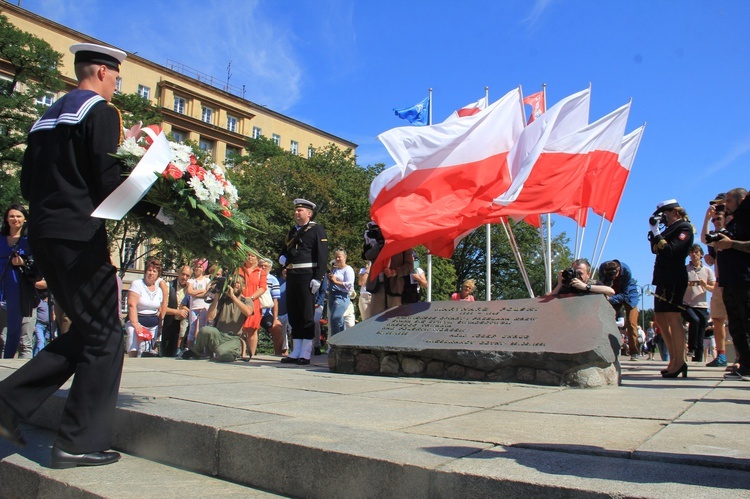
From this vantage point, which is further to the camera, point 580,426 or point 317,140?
point 317,140

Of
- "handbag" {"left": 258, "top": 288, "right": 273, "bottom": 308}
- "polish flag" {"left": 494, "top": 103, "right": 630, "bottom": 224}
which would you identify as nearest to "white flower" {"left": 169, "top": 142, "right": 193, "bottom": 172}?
"handbag" {"left": 258, "top": 288, "right": 273, "bottom": 308}

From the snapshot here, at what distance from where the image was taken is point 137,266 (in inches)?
2062

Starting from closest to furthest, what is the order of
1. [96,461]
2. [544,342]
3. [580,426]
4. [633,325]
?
[96,461]
[580,426]
[544,342]
[633,325]

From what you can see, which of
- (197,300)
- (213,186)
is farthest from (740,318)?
(197,300)

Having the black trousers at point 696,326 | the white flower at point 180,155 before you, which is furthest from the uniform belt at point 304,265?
the black trousers at point 696,326

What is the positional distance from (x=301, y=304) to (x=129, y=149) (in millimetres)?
5331

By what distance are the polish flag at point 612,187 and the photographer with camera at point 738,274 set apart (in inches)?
214

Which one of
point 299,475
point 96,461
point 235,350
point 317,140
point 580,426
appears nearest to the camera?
point 299,475

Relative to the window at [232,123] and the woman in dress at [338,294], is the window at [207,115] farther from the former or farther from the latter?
the woman in dress at [338,294]

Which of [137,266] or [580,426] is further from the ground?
[137,266]

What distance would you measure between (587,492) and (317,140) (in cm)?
7352

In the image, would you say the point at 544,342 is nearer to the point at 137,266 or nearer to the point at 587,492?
the point at 587,492

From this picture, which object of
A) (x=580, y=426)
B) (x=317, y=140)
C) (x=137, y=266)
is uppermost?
(x=317, y=140)

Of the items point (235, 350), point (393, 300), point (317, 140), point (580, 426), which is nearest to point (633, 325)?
point (393, 300)
